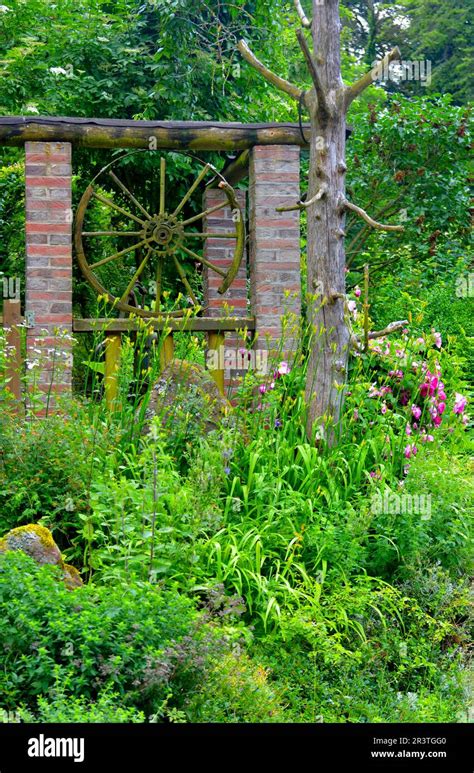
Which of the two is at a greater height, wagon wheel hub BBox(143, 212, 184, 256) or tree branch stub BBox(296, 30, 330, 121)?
tree branch stub BBox(296, 30, 330, 121)

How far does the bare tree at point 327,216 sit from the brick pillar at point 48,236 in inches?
75.7

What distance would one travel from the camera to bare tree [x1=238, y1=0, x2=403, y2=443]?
7109 millimetres

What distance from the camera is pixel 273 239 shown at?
847 centimetres

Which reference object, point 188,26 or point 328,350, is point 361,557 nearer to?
point 328,350

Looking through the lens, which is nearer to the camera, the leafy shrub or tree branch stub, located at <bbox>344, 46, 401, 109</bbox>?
the leafy shrub

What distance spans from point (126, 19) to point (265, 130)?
529cm

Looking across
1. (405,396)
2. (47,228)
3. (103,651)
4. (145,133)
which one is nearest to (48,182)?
(47,228)

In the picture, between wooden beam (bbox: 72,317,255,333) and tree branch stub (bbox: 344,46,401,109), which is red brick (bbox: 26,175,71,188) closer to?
wooden beam (bbox: 72,317,255,333)

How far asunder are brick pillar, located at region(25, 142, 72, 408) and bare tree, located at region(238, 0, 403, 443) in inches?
75.7

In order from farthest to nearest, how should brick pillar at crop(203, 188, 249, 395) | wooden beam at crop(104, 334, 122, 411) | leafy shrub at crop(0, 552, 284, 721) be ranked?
brick pillar at crop(203, 188, 249, 395)
wooden beam at crop(104, 334, 122, 411)
leafy shrub at crop(0, 552, 284, 721)

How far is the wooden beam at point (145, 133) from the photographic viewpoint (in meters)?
8.11

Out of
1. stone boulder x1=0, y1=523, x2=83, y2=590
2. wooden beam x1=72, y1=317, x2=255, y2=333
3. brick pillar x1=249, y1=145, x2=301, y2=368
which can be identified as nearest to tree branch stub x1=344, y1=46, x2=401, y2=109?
brick pillar x1=249, y1=145, x2=301, y2=368

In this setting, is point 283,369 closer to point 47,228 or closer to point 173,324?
point 173,324

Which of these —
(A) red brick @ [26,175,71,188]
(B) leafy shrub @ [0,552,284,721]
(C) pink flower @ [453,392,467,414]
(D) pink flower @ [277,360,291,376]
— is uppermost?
(A) red brick @ [26,175,71,188]
